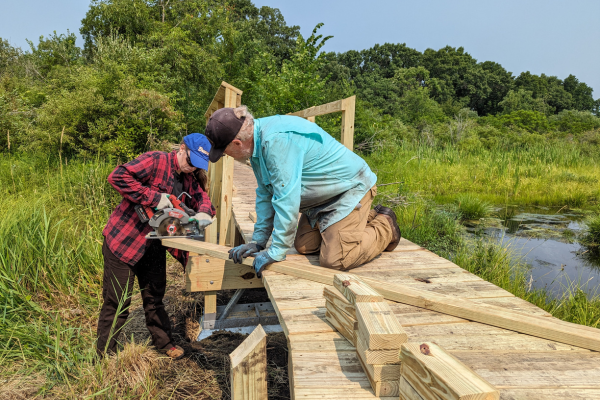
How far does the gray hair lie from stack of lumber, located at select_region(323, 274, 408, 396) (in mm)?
1135

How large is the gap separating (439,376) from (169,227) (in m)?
2.18

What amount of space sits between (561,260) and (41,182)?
827 centimetres

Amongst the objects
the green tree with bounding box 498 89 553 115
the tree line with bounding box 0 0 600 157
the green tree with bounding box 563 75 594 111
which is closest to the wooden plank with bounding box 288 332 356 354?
the tree line with bounding box 0 0 600 157

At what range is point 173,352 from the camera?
119 inches

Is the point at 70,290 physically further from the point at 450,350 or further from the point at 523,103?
the point at 523,103

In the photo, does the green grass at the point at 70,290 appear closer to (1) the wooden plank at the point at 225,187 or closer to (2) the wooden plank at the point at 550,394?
(1) the wooden plank at the point at 225,187

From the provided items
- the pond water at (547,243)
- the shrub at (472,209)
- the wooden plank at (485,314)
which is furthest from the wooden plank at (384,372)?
the shrub at (472,209)

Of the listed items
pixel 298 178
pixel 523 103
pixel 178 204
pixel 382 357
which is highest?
pixel 523 103

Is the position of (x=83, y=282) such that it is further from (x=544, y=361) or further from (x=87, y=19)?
(x=87, y=19)

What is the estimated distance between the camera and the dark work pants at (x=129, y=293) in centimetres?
266

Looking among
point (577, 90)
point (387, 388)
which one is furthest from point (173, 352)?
point (577, 90)

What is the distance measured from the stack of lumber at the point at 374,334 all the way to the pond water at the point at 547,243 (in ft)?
11.9

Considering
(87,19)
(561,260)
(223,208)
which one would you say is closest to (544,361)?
(223,208)

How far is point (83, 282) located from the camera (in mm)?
3602
